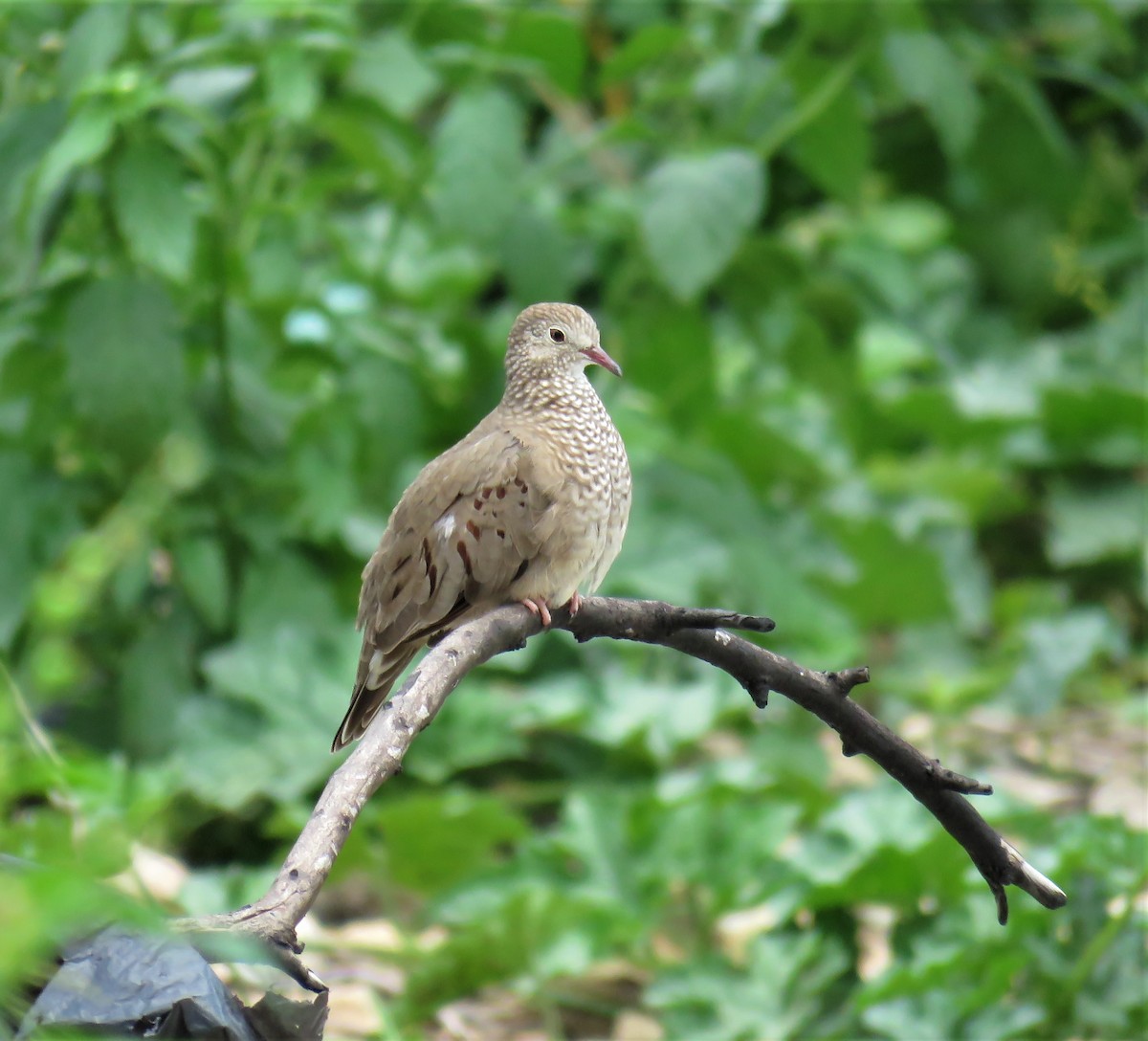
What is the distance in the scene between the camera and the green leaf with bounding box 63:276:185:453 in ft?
9.96

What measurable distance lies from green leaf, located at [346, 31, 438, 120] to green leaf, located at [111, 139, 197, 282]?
510mm

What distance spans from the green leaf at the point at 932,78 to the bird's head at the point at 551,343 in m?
1.81

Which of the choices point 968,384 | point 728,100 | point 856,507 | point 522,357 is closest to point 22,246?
point 522,357

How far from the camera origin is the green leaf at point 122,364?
3.04 metres

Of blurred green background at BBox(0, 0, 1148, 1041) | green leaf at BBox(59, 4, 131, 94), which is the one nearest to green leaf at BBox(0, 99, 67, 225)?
blurred green background at BBox(0, 0, 1148, 1041)

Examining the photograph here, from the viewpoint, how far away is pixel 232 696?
3629mm

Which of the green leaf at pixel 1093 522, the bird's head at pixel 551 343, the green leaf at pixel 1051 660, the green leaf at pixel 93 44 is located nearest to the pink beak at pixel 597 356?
the bird's head at pixel 551 343

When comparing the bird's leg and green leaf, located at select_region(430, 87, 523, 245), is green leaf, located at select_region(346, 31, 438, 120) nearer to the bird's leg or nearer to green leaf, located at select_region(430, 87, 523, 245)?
green leaf, located at select_region(430, 87, 523, 245)

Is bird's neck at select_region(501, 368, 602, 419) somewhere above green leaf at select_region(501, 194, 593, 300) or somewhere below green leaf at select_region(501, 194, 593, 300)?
above

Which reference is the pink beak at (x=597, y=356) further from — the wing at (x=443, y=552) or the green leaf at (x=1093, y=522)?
the green leaf at (x=1093, y=522)

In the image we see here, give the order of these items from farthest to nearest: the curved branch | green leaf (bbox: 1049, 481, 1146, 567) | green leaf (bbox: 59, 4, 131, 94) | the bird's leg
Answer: green leaf (bbox: 1049, 481, 1146, 567), green leaf (bbox: 59, 4, 131, 94), the bird's leg, the curved branch

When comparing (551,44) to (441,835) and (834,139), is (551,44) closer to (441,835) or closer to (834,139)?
(834,139)

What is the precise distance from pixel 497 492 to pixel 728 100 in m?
2.32

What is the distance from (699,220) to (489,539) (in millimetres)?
1733
